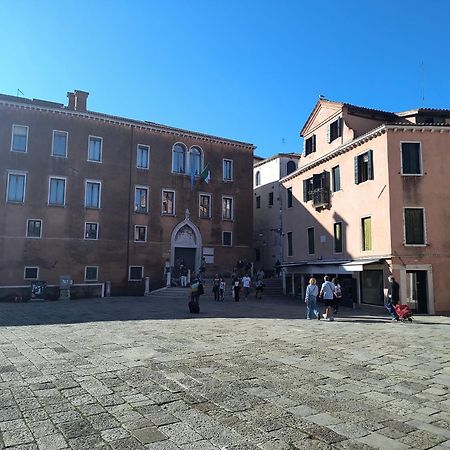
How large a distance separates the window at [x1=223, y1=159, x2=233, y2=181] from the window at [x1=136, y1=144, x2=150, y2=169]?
6.64 metres

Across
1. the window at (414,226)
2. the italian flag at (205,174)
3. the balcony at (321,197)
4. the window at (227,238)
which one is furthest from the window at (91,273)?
the window at (414,226)

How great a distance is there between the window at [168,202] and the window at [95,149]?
216 inches

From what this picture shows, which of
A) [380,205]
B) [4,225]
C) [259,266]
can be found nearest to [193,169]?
[259,266]

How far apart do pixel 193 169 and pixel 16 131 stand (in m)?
12.9

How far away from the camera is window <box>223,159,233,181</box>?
116 feet

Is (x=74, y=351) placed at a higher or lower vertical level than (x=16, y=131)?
lower

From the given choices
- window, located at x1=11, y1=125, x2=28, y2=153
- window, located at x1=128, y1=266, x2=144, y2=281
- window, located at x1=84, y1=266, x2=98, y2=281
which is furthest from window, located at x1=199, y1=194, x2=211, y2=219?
window, located at x1=11, y1=125, x2=28, y2=153

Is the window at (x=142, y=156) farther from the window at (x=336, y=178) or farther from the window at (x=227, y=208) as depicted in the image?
the window at (x=336, y=178)

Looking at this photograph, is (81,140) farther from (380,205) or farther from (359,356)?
(359,356)

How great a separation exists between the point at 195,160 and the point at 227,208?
4733mm

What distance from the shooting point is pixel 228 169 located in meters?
35.6

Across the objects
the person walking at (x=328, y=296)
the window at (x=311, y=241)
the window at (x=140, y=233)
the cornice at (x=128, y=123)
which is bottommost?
the person walking at (x=328, y=296)

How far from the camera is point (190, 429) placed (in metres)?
4.35

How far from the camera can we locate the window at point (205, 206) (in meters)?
33.8
